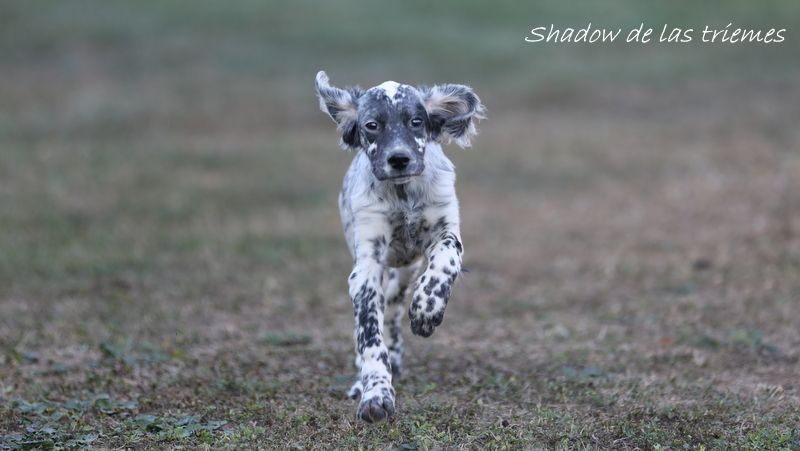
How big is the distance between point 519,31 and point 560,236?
14.4 m

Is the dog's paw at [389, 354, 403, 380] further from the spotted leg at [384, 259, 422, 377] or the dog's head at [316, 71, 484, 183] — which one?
the dog's head at [316, 71, 484, 183]

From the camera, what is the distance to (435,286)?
553cm

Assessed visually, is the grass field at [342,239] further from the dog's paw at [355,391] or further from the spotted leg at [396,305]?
the spotted leg at [396,305]

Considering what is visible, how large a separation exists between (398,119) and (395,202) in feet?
1.53

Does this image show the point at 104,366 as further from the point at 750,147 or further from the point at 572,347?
the point at 750,147

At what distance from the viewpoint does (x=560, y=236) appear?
41.3 ft

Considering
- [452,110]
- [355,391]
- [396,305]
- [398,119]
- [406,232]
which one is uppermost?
[452,110]

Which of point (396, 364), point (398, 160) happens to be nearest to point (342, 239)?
point (396, 364)

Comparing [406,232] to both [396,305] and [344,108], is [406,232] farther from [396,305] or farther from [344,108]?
[396,305]

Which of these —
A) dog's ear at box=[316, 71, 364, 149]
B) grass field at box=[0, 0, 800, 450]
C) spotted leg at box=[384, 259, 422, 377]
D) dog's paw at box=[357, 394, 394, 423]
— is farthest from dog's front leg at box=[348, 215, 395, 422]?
spotted leg at box=[384, 259, 422, 377]

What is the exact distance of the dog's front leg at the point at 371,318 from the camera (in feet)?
17.3

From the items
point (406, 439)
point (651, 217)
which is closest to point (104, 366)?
point (406, 439)

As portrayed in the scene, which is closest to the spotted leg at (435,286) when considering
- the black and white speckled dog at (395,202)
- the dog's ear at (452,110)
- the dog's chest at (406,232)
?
the black and white speckled dog at (395,202)

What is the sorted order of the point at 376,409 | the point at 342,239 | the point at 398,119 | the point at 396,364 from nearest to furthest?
the point at 376,409, the point at 398,119, the point at 396,364, the point at 342,239
